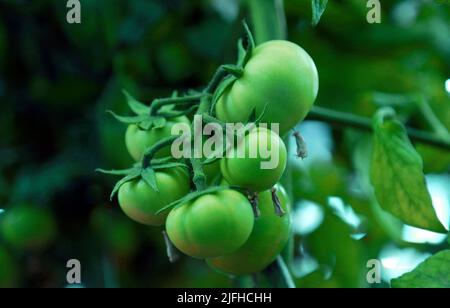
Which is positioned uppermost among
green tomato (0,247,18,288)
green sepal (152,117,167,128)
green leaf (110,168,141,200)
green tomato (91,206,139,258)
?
green sepal (152,117,167,128)

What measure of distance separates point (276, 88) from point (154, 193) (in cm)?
13

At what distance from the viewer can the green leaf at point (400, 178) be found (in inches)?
32.1

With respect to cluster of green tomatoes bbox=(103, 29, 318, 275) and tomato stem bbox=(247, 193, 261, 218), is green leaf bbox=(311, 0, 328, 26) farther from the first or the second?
tomato stem bbox=(247, 193, 261, 218)

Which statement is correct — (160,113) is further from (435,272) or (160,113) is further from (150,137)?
(435,272)

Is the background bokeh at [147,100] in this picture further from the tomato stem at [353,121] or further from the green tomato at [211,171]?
the green tomato at [211,171]

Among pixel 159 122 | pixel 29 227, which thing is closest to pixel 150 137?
pixel 159 122

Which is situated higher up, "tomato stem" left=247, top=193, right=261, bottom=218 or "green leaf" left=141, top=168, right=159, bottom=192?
"green leaf" left=141, top=168, right=159, bottom=192

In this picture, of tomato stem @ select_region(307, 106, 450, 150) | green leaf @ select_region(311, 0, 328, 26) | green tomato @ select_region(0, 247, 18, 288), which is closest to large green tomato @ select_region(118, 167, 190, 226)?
green leaf @ select_region(311, 0, 328, 26)

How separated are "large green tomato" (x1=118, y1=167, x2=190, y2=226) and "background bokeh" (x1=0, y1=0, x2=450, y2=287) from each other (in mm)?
531

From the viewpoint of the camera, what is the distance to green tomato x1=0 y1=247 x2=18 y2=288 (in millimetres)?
1302

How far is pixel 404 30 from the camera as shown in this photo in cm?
151

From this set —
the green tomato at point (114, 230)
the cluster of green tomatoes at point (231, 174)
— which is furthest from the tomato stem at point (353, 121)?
the green tomato at point (114, 230)

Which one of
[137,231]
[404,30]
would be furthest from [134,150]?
[404,30]

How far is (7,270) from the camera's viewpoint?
1.31 metres
